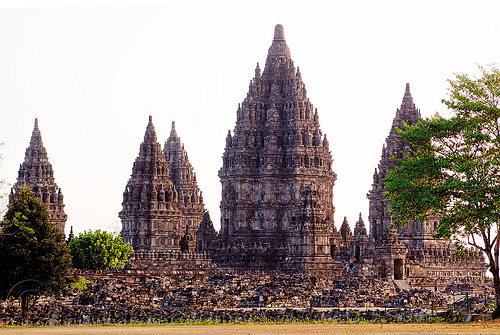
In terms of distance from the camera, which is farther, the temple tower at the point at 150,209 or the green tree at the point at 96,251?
the temple tower at the point at 150,209

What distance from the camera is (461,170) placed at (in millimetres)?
65500

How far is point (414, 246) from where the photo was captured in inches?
5379

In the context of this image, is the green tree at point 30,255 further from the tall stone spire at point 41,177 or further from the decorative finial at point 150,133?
the tall stone spire at point 41,177

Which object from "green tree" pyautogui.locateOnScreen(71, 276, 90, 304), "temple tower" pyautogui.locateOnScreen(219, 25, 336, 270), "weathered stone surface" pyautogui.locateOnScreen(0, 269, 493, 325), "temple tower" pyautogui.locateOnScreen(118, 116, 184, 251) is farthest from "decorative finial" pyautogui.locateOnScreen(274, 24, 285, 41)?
"green tree" pyautogui.locateOnScreen(71, 276, 90, 304)

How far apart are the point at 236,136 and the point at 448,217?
7089 centimetres

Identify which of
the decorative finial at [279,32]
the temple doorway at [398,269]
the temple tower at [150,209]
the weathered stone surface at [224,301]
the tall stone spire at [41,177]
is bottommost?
the weathered stone surface at [224,301]

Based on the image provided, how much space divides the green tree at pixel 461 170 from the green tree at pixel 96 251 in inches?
2079

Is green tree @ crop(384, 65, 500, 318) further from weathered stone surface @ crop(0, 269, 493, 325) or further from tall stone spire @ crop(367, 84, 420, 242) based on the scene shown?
tall stone spire @ crop(367, 84, 420, 242)

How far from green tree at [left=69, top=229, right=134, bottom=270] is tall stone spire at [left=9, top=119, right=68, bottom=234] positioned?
49.6m

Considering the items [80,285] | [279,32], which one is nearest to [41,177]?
[279,32]

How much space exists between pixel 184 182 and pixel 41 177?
20281 mm

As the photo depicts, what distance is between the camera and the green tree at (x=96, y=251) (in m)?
117

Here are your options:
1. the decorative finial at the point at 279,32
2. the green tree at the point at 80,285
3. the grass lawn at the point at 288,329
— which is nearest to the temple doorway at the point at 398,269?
the decorative finial at the point at 279,32

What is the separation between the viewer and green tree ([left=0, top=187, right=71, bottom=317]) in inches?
2842
